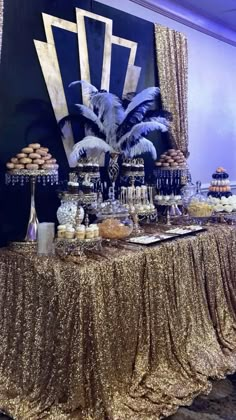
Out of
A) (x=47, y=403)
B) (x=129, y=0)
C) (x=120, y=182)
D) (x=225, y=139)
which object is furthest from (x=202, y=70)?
(x=47, y=403)

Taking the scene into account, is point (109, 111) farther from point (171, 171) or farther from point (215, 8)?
point (215, 8)

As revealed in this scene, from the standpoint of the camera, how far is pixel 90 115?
9.58 feet

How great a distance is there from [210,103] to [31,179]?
9.32 ft

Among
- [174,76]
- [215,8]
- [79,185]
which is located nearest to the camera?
[79,185]

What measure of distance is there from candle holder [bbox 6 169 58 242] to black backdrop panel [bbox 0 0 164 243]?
13 cm

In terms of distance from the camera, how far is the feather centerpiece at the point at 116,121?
2.91 metres

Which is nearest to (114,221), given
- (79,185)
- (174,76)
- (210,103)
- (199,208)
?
(79,185)

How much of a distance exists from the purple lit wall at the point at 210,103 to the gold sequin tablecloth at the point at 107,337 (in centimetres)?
208

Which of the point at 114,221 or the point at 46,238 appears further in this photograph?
the point at 114,221

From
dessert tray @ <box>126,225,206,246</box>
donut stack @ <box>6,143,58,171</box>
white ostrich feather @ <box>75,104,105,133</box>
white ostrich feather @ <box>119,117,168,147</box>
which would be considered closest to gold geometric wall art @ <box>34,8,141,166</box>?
white ostrich feather @ <box>75,104,105,133</box>

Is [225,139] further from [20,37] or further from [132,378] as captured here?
[132,378]

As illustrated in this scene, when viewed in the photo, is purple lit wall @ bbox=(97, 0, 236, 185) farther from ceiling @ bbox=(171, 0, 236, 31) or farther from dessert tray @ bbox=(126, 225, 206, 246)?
dessert tray @ bbox=(126, 225, 206, 246)

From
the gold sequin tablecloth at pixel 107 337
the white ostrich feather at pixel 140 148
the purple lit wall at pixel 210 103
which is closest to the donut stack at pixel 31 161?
the gold sequin tablecloth at pixel 107 337

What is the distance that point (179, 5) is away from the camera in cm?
401
